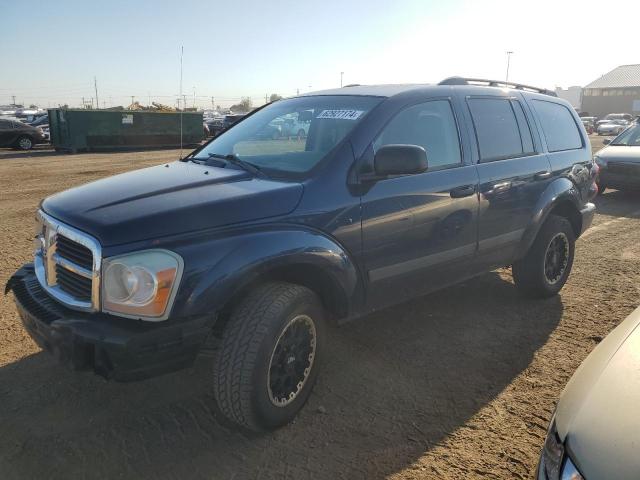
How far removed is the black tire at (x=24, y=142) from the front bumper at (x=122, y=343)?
75.2 ft

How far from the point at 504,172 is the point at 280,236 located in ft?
7.20

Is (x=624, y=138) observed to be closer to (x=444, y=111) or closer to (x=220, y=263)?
(x=444, y=111)

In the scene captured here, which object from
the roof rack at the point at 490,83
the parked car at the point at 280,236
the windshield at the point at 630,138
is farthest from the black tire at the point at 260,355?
the windshield at the point at 630,138

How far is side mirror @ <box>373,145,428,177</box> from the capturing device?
9.87ft

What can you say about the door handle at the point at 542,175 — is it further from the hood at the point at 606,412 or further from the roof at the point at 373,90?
the hood at the point at 606,412

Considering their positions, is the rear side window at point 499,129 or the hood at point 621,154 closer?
the rear side window at point 499,129

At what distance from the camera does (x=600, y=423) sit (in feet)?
5.72

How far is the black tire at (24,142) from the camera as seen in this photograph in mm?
21875

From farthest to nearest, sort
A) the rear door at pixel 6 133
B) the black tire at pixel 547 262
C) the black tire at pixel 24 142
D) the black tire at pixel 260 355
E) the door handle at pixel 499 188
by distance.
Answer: the black tire at pixel 24 142 < the rear door at pixel 6 133 < the black tire at pixel 547 262 < the door handle at pixel 499 188 < the black tire at pixel 260 355

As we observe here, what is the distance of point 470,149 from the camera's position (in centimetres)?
382

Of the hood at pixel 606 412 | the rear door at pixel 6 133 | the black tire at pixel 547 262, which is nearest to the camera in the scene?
the hood at pixel 606 412

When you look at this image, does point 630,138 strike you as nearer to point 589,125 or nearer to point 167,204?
point 167,204

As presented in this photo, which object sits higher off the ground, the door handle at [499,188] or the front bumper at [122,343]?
the door handle at [499,188]

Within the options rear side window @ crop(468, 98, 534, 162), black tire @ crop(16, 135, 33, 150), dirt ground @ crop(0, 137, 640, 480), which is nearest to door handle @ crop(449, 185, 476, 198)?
rear side window @ crop(468, 98, 534, 162)
